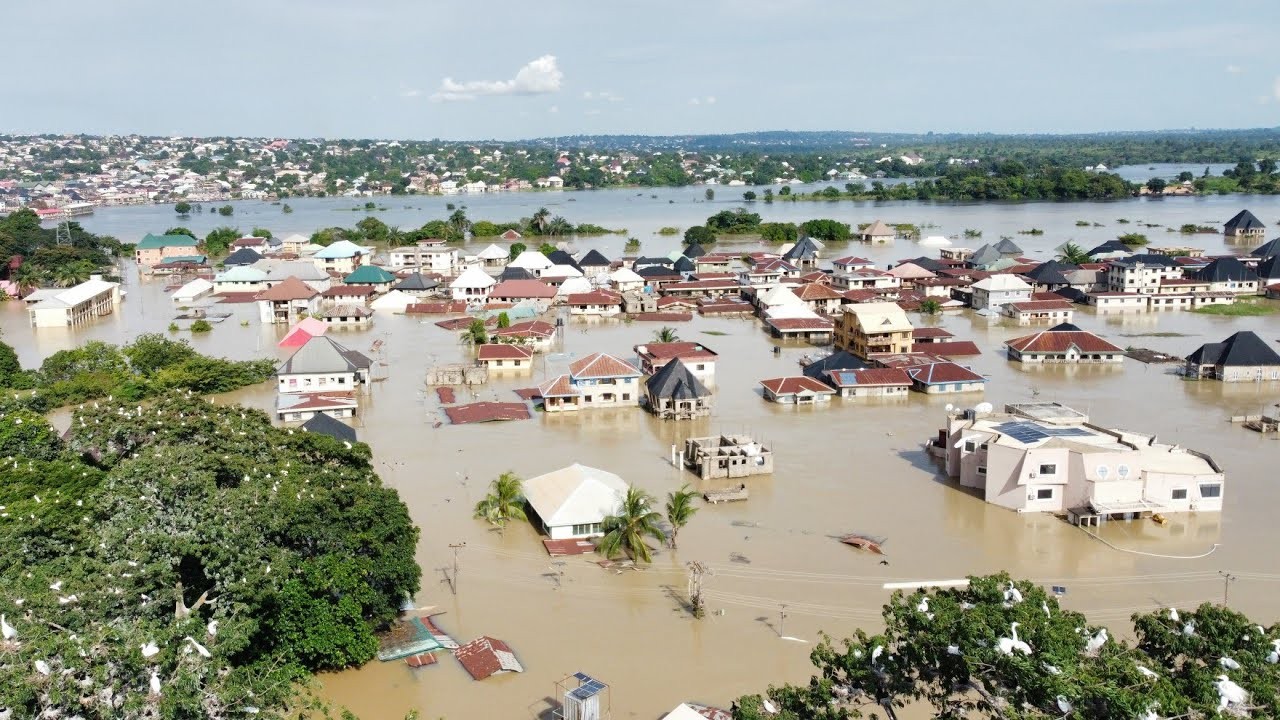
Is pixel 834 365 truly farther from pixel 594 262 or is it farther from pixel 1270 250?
pixel 1270 250

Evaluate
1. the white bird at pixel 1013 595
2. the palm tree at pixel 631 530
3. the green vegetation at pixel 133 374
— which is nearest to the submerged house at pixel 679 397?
the palm tree at pixel 631 530

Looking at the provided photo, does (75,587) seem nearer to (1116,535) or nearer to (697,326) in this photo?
(1116,535)

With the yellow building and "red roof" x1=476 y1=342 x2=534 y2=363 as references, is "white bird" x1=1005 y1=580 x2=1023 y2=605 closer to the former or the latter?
the yellow building

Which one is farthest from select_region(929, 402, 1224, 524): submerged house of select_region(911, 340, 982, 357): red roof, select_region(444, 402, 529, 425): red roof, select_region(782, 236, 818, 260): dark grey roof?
select_region(782, 236, 818, 260): dark grey roof

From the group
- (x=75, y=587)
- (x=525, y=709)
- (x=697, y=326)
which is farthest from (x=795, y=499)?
(x=697, y=326)

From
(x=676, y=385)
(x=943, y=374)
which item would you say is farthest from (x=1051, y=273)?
(x=676, y=385)

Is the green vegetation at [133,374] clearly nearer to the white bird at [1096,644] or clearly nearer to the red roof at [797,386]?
A: the red roof at [797,386]
